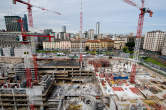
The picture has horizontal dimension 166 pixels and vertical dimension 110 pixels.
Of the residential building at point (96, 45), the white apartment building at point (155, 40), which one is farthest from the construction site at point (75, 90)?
the residential building at point (96, 45)

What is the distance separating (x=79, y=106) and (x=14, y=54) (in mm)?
50623

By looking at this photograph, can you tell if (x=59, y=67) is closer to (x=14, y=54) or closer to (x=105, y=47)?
(x=14, y=54)

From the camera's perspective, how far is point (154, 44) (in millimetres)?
58688

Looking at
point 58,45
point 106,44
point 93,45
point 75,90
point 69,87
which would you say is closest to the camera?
point 75,90

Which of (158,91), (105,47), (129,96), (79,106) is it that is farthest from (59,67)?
(105,47)

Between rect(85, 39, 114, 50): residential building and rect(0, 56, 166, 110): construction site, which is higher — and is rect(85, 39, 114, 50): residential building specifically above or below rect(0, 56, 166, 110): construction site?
above

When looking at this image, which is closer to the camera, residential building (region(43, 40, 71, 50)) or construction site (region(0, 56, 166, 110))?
construction site (region(0, 56, 166, 110))

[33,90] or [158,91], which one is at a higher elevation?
[33,90]

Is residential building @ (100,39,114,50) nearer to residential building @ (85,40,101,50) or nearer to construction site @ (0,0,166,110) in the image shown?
residential building @ (85,40,101,50)

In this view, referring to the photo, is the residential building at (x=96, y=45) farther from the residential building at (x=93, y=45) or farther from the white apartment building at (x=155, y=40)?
the white apartment building at (x=155, y=40)

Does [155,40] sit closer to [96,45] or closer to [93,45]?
[96,45]

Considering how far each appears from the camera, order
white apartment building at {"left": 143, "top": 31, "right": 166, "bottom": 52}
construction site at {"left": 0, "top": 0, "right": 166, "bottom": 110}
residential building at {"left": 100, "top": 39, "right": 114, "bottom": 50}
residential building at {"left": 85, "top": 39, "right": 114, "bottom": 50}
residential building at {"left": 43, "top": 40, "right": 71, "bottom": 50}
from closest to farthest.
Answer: construction site at {"left": 0, "top": 0, "right": 166, "bottom": 110}
white apartment building at {"left": 143, "top": 31, "right": 166, "bottom": 52}
residential building at {"left": 43, "top": 40, "right": 71, "bottom": 50}
residential building at {"left": 85, "top": 39, "right": 114, "bottom": 50}
residential building at {"left": 100, "top": 39, "right": 114, "bottom": 50}

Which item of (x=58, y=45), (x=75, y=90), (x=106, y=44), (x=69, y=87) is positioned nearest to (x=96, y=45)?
(x=106, y=44)

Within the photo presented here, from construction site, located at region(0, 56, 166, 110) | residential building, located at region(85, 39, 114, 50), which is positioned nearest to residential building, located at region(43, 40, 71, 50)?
residential building, located at region(85, 39, 114, 50)
